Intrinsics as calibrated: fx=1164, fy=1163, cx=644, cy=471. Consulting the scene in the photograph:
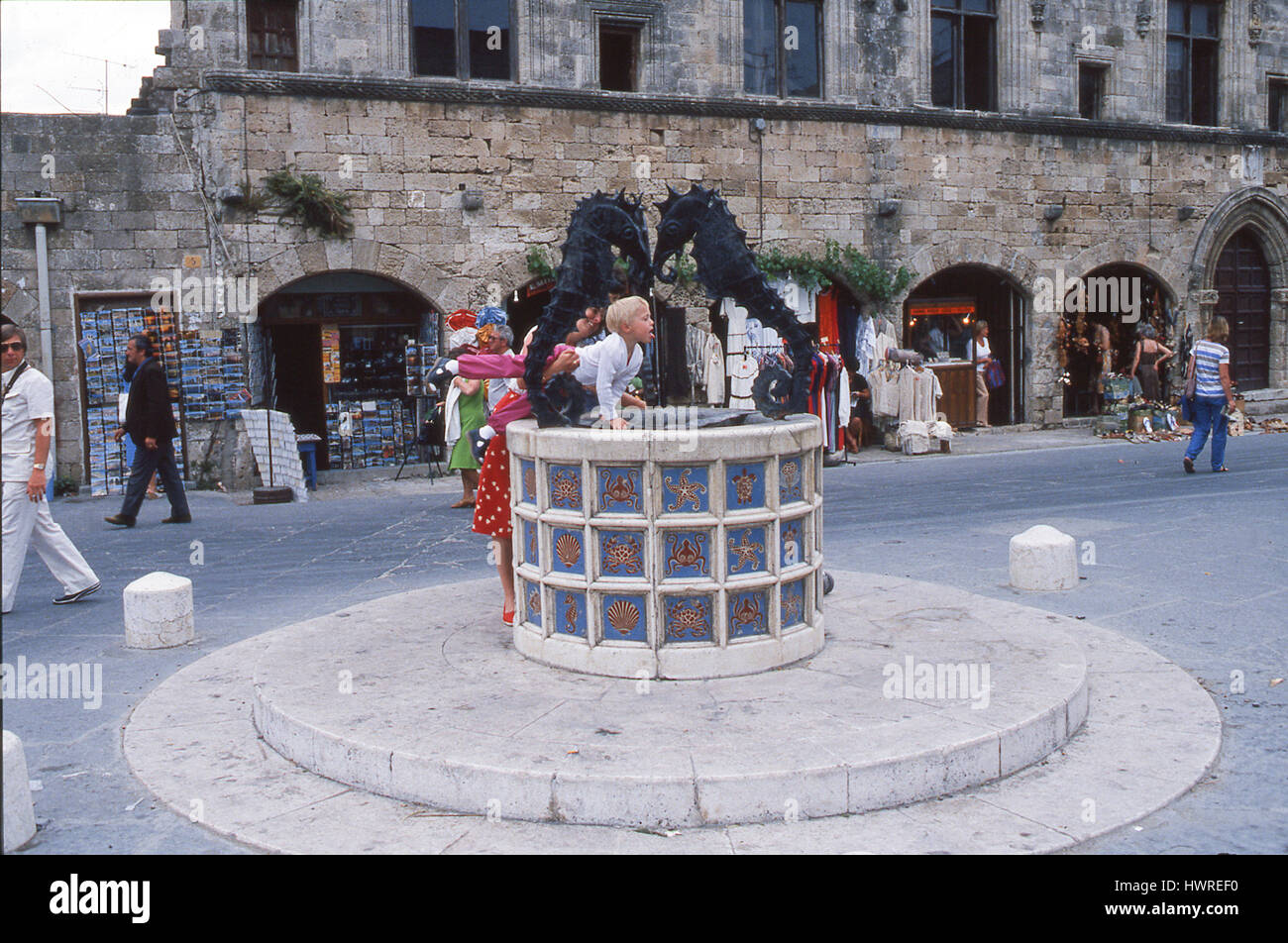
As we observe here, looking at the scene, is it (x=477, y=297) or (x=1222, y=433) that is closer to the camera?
(x=1222, y=433)

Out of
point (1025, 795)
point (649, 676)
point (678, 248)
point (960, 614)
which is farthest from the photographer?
point (960, 614)

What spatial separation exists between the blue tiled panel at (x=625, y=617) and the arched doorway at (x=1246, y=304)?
19.4 m

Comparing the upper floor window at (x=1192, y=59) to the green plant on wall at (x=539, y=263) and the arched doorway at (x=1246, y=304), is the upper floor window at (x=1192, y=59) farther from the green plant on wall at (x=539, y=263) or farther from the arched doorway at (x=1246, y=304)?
the green plant on wall at (x=539, y=263)

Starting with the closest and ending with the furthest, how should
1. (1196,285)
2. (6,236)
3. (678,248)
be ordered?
(678,248), (6,236), (1196,285)

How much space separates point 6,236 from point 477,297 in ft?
18.0

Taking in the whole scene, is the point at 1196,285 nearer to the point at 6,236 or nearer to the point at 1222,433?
the point at 1222,433

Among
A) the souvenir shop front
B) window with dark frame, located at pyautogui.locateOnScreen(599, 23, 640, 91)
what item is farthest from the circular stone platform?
window with dark frame, located at pyautogui.locateOnScreen(599, 23, 640, 91)

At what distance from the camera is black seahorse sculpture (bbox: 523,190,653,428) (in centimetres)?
579

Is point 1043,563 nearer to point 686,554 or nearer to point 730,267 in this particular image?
point 730,267

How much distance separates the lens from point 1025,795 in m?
4.37

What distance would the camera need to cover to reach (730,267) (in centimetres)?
596

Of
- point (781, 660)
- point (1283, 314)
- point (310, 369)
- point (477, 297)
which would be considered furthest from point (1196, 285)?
point (781, 660)

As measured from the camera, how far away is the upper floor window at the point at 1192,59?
2050 cm

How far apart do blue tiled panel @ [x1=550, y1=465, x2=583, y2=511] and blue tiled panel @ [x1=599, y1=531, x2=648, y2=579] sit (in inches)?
8.5
